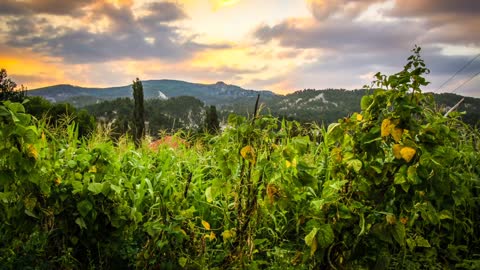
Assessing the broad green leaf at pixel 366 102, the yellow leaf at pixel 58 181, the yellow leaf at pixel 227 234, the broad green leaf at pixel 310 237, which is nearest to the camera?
the broad green leaf at pixel 310 237

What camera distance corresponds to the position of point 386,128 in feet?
6.39

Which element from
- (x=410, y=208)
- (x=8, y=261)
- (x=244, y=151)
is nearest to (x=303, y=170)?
(x=244, y=151)

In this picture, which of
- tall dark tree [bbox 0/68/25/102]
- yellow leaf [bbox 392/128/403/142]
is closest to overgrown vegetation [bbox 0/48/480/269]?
yellow leaf [bbox 392/128/403/142]

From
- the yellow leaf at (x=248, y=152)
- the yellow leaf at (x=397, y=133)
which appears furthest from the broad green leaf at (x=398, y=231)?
the yellow leaf at (x=248, y=152)

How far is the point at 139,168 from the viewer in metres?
3.35

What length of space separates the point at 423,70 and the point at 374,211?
778mm

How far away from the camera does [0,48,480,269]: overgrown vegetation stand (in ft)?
6.79

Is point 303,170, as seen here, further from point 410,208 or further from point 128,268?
point 128,268

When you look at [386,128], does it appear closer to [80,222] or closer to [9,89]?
[80,222]

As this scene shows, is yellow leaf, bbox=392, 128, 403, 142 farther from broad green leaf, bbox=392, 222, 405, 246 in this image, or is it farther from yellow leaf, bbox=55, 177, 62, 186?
yellow leaf, bbox=55, 177, 62, 186

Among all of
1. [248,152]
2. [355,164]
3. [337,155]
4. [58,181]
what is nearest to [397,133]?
[355,164]

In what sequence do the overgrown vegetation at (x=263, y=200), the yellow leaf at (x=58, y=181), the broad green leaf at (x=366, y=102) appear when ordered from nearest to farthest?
the overgrown vegetation at (x=263, y=200) < the broad green leaf at (x=366, y=102) < the yellow leaf at (x=58, y=181)

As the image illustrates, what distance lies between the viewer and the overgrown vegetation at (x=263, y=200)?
6.79 feet

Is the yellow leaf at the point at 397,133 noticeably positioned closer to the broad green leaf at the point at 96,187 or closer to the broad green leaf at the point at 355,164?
the broad green leaf at the point at 355,164
